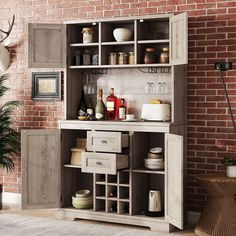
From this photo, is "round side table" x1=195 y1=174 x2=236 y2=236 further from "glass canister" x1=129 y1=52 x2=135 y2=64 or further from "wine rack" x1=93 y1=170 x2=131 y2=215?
"glass canister" x1=129 y1=52 x2=135 y2=64

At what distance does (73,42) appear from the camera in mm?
5844

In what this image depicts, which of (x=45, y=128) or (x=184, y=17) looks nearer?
(x=184, y=17)

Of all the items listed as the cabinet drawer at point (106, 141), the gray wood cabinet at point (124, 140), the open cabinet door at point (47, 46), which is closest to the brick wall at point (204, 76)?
the gray wood cabinet at point (124, 140)

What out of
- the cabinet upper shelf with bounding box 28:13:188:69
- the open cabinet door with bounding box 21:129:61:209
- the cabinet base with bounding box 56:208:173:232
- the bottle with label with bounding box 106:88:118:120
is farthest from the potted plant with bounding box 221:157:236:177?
the open cabinet door with bounding box 21:129:61:209

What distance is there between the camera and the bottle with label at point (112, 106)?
5.70m

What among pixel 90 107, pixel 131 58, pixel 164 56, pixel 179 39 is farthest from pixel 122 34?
pixel 90 107

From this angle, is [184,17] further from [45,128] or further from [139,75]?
[45,128]

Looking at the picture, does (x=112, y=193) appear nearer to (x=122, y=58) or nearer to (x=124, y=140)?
(x=124, y=140)

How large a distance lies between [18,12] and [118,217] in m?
2.79

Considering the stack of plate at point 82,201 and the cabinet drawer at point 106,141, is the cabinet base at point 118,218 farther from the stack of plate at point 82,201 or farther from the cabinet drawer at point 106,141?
the cabinet drawer at point 106,141

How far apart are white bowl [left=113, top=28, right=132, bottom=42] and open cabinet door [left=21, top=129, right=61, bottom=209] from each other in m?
1.19

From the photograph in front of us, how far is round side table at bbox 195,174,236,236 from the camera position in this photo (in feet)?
15.8

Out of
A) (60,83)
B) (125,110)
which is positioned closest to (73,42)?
(60,83)

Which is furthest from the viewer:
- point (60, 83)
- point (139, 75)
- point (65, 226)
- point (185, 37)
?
point (60, 83)
